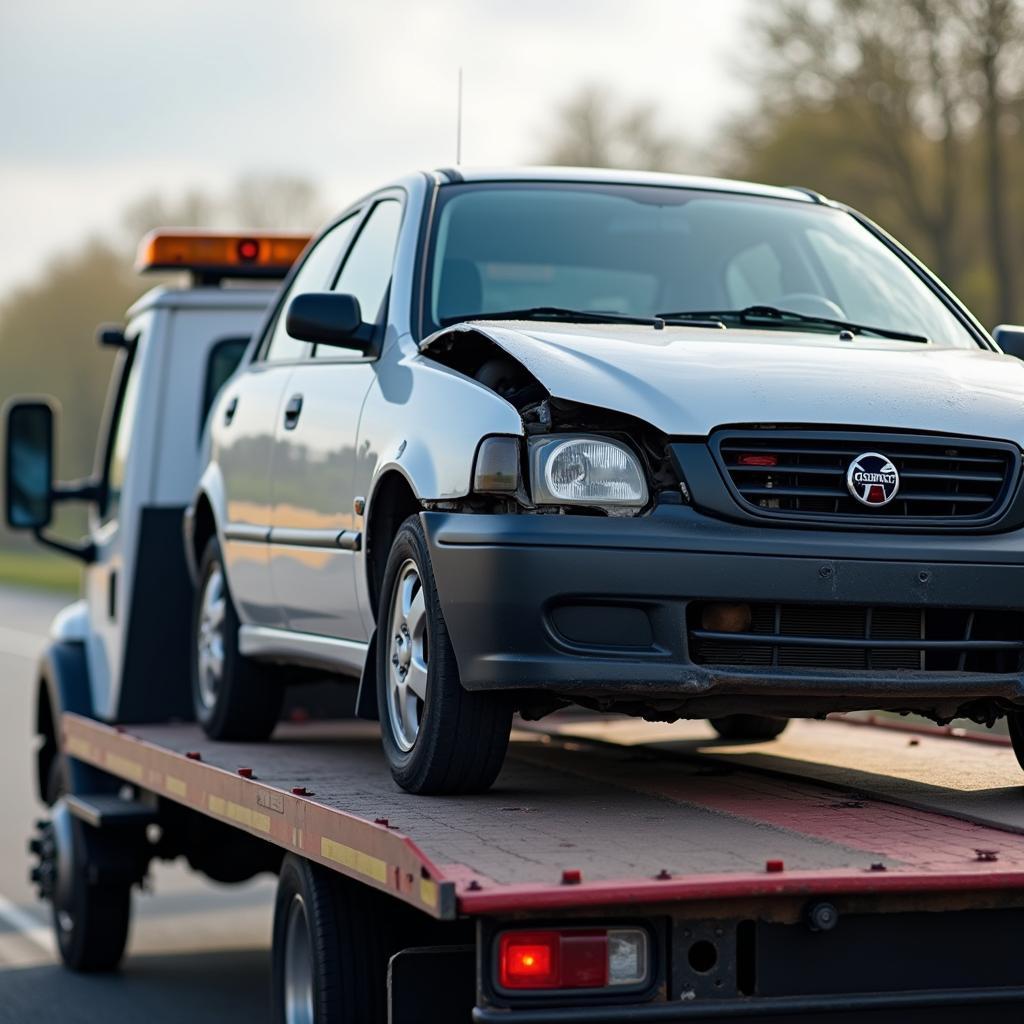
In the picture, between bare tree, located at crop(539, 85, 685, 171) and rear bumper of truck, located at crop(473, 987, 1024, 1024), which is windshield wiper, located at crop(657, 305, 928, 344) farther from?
bare tree, located at crop(539, 85, 685, 171)

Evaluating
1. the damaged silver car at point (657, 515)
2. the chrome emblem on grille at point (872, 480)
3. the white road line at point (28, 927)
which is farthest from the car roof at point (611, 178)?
the white road line at point (28, 927)

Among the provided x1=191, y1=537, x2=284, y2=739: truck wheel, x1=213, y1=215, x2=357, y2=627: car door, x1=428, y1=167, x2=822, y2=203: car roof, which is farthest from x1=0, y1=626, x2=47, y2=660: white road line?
x1=428, y1=167, x2=822, y2=203: car roof

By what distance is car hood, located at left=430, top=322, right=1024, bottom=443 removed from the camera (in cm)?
482

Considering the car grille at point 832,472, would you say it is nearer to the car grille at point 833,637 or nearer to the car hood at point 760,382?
the car hood at point 760,382

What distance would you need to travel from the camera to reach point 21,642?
3033cm

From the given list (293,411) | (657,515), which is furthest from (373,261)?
(657,515)

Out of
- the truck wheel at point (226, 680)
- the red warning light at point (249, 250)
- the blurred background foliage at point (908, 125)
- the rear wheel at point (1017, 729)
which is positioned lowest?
the truck wheel at point (226, 680)

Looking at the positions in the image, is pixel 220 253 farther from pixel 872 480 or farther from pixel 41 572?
pixel 41 572

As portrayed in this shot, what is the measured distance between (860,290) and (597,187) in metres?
0.87

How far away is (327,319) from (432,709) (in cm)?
141

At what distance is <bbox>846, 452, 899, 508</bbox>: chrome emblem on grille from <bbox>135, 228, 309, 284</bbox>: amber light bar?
15.8 ft

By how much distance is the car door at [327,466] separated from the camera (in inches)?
240

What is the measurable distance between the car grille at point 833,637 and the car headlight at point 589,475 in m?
0.30

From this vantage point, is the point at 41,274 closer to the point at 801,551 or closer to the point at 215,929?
the point at 215,929
